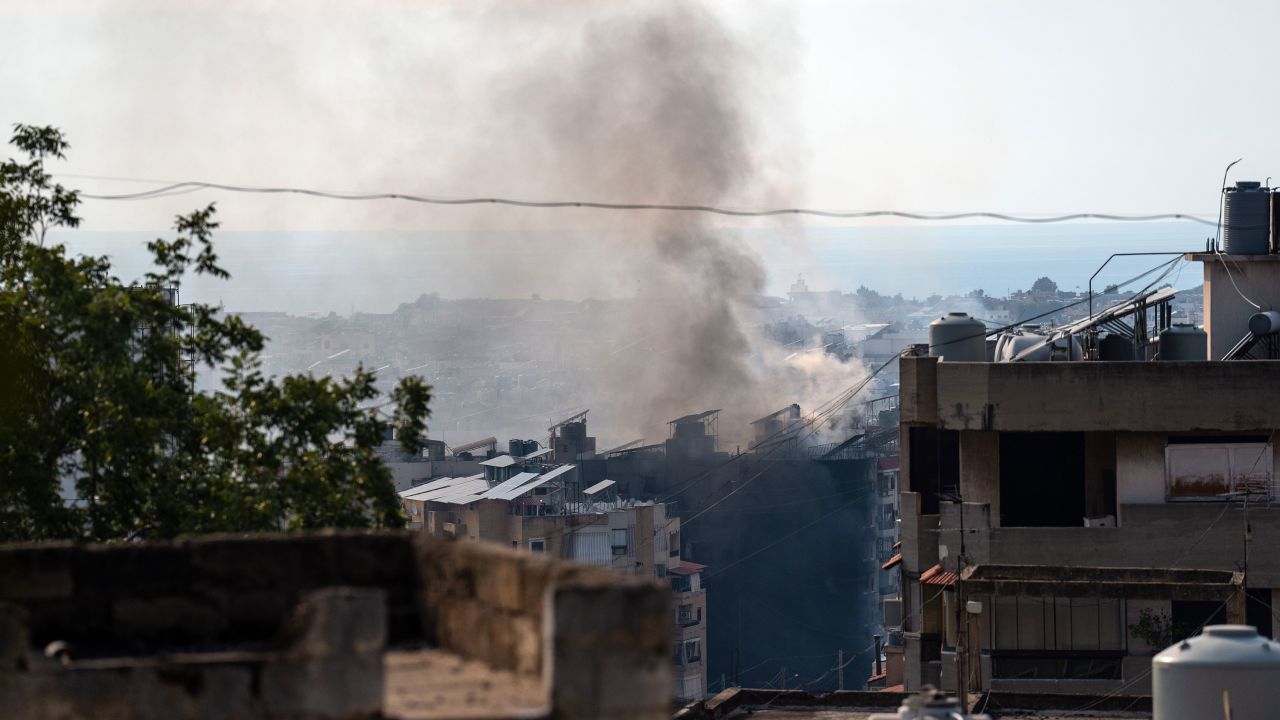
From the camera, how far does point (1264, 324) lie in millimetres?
37625

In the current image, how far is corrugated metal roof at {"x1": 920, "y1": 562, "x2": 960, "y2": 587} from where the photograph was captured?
3459 centimetres

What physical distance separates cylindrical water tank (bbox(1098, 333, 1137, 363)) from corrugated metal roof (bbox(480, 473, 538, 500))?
46.8m

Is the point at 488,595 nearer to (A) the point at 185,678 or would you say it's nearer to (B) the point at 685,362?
(A) the point at 185,678

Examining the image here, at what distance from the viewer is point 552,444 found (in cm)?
11412

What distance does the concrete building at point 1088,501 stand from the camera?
32594mm

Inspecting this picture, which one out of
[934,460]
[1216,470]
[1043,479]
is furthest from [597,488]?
[1216,470]

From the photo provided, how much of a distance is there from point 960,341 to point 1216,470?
6567 millimetres

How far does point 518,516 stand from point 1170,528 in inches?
1993

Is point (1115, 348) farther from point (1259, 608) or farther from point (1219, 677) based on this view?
point (1219, 677)

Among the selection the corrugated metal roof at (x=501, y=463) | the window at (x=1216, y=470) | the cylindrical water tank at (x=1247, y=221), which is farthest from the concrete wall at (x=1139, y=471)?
the corrugated metal roof at (x=501, y=463)

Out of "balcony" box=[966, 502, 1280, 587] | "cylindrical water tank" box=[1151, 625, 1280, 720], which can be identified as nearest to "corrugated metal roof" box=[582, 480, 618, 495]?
"balcony" box=[966, 502, 1280, 587]

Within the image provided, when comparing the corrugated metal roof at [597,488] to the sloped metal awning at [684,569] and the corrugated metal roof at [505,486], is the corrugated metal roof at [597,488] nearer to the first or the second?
the corrugated metal roof at [505,486]

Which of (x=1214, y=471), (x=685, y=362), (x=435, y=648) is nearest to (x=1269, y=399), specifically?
(x=1214, y=471)

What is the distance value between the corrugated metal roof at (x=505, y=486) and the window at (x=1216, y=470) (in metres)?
51.6
